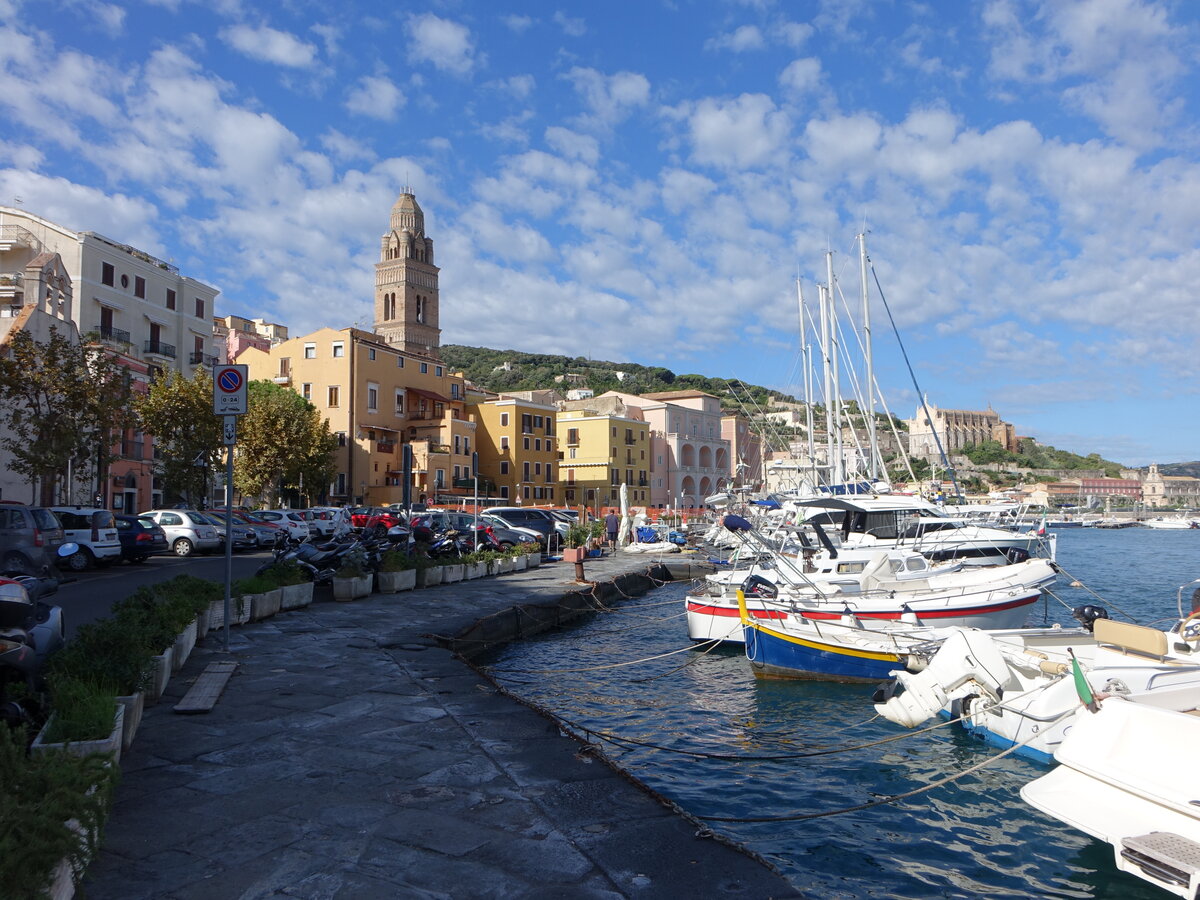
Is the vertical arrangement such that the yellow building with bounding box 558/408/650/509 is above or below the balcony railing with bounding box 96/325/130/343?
below

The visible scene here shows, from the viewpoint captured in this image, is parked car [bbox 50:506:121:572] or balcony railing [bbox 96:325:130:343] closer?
parked car [bbox 50:506:121:572]

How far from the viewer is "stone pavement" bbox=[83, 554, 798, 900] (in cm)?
484

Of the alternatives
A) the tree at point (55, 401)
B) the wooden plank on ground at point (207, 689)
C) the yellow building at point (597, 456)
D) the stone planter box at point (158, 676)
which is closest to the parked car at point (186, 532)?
the tree at point (55, 401)

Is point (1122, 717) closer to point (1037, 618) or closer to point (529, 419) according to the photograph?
point (1037, 618)

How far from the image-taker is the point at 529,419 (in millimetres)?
A: 70438

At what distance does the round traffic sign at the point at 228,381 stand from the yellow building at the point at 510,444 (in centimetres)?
5718

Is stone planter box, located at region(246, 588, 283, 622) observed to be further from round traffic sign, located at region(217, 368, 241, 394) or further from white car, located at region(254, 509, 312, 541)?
white car, located at region(254, 509, 312, 541)

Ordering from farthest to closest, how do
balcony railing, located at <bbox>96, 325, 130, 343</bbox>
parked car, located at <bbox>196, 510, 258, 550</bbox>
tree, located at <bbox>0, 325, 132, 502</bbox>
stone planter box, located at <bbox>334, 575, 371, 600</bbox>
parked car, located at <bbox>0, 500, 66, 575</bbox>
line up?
1. balcony railing, located at <bbox>96, 325, 130, 343</bbox>
2. parked car, located at <bbox>196, 510, 258, 550</bbox>
3. tree, located at <bbox>0, 325, 132, 502</bbox>
4. stone planter box, located at <bbox>334, 575, 371, 600</bbox>
5. parked car, located at <bbox>0, 500, 66, 575</bbox>

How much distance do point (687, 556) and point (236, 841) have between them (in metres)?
38.3

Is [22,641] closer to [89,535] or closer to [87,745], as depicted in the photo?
[87,745]

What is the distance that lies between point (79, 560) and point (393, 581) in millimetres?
9702

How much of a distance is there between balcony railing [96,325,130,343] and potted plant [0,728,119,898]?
47.2 m

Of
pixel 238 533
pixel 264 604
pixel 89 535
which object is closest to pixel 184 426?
pixel 238 533

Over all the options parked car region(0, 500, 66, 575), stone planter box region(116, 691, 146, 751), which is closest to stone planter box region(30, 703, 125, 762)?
stone planter box region(116, 691, 146, 751)
